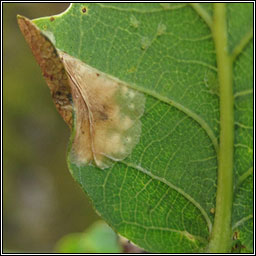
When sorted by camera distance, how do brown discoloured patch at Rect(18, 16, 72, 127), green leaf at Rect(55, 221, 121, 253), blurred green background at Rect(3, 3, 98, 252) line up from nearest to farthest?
1. brown discoloured patch at Rect(18, 16, 72, 127)
2. green leaf at Rect(55, 221, 121, 253)
3. blurred green background at Rect(3, 3, 98, 252)

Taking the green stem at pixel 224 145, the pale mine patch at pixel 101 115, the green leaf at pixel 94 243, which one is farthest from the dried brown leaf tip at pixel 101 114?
the green leaf at pixel 94 243

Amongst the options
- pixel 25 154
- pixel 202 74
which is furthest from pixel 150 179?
pixel 25 154

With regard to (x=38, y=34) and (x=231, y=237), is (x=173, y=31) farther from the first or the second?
(x=231, y=237)

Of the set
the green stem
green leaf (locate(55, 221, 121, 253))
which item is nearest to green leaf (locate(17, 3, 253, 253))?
the green stem

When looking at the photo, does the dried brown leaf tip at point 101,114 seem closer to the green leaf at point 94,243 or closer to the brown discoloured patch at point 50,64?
the brown discoloured patch at point 50,64

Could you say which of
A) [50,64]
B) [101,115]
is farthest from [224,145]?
[50,64]

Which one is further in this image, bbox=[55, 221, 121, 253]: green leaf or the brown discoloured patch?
bbox=[55, 221, 121, 253]: green leaf

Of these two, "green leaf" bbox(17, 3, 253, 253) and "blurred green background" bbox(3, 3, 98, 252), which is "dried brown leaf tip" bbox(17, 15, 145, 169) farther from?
"blurred green background" bbox(3, 3, 98, 252)
